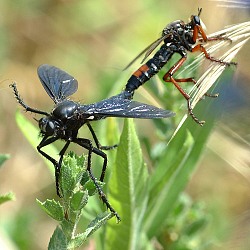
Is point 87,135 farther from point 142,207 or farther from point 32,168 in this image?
point 142,207

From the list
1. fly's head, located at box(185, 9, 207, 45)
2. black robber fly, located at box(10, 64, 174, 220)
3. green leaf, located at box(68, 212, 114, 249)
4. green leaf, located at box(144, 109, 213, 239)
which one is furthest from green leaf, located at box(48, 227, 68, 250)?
fly's head, located at box(185, 9, 207, 45)

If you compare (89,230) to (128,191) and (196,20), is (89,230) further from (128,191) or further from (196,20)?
(196,20)

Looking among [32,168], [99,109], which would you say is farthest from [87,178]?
[32,168]

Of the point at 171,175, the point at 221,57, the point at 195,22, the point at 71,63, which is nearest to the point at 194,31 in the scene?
the point at 195,22

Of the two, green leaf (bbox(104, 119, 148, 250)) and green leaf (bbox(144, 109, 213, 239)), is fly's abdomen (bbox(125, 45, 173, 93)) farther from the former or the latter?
green leaf (bbox(104, 119, 148, 250))

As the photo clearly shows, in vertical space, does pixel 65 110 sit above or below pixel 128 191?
above

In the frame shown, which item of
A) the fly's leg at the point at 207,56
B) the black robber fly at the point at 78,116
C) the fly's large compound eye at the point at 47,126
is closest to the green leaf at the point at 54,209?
the black robber fly at the point at 78,116
